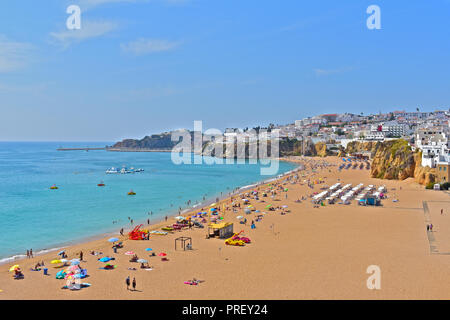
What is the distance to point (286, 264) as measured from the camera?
16.5m

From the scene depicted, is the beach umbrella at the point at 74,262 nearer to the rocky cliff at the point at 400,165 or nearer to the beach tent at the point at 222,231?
the beach tent at the point at 222,231

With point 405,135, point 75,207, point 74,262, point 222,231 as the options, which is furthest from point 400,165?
point 405,135

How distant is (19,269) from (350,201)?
28.1m

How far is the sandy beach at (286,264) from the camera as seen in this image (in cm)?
1338

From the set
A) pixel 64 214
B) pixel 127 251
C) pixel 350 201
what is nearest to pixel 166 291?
pixel 127 251

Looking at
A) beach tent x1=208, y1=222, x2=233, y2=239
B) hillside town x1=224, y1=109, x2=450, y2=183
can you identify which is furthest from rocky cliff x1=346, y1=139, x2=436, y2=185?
beach tent x1=208, y1=222, x2=233, y2=239

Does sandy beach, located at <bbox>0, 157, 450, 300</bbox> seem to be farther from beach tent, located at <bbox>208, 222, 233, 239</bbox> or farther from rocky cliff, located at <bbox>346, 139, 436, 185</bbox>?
rocky cliff, located at <bbox>346, 139, 436, 185</bbox>

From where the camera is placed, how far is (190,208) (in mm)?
34906

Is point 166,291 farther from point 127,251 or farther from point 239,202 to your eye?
point 239,202

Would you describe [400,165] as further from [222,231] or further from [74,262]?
[74,262]

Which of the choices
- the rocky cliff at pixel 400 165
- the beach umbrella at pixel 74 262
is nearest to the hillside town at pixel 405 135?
the rocky cliff at pixel 400 165

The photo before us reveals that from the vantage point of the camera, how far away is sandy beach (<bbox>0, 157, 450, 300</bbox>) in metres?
13.4

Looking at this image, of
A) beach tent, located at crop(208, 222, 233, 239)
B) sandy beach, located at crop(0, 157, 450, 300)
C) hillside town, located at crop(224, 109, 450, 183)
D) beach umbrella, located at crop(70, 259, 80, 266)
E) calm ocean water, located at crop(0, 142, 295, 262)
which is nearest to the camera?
sandy beach, located at crop(0, 157, 450, 300)
